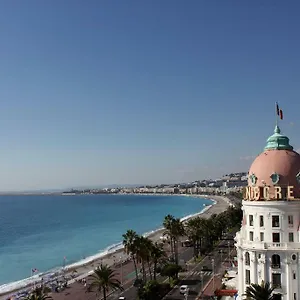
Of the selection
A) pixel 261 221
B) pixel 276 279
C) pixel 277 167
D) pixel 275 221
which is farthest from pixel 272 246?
Answer: pixel 277 167

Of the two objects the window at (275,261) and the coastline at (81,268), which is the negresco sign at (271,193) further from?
the coastline at (81,268)

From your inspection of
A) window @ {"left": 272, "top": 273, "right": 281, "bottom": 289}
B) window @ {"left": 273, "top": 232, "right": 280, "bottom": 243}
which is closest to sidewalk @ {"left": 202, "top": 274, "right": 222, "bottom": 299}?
window @ {"left": 272, "top": 273, "right": 281, "bottom": 289}

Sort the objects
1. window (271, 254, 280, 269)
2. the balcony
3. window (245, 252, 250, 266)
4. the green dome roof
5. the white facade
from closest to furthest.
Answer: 1. the white facade
2. the balcony
3. window (271, 254, 280, 269)
4. window (245, 252, 250, 266)
5. the green dome roof

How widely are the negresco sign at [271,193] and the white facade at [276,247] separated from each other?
0.69 m

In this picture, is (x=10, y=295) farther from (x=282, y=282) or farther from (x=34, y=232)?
(x=34, y=232)

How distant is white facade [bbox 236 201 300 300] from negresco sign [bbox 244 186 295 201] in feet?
2.25

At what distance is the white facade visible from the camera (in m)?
44.8

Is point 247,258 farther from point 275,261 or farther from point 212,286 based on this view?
point 212,286

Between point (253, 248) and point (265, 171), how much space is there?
8.98m

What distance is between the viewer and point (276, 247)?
149ft

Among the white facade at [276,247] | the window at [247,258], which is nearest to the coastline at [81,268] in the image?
the window at [247,258]

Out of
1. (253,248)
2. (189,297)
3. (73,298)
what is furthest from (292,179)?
(73,298)

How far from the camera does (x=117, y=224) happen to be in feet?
593

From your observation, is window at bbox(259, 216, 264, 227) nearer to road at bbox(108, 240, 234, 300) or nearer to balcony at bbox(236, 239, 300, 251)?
balcony at bbox(236, 239, 300, 251)
